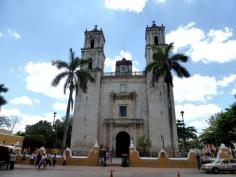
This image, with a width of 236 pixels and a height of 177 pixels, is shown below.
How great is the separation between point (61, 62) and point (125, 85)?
38.8ft

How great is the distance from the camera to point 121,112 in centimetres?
3409

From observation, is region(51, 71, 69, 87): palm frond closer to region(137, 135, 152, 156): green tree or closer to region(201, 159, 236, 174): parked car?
region(137, 135, 152, 156): green tree

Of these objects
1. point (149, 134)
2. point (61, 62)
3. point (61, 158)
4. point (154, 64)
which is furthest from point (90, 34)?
point (61, 158)

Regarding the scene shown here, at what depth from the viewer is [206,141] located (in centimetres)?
4719

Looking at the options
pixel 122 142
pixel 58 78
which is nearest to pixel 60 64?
pixel 58 78

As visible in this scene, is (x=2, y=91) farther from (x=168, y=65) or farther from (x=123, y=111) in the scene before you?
(x=168, y=65)

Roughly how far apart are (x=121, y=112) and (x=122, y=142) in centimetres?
435

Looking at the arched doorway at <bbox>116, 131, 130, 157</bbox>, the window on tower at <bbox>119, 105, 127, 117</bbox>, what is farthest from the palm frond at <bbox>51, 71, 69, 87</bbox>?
the arched doorway at <bbox>116, 131, 130, 157</bbox>

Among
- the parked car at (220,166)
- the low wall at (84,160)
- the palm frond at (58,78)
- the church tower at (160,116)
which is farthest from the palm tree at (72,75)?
the parked car at (220,166)

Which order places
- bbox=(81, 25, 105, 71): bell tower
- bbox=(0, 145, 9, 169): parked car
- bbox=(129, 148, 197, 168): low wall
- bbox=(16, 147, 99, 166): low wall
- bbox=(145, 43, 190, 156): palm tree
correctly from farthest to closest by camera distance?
bbox=(81, 25, 105, 71): bell tower, bbox=(145, 43, 190, 156): palm tree, bbox=(16, 147, 99, 166): low wall, bbox=(129, 148, 197, 168): low wall, bbox=(0, 145, 9, 169): parked car

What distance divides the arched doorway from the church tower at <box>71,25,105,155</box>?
3464 mm

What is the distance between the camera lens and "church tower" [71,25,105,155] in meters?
32.0

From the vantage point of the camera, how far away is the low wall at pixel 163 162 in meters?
20.8

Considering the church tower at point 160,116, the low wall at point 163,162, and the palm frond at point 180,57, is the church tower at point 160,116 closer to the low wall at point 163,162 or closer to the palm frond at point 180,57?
the palm frond at point 180,57
